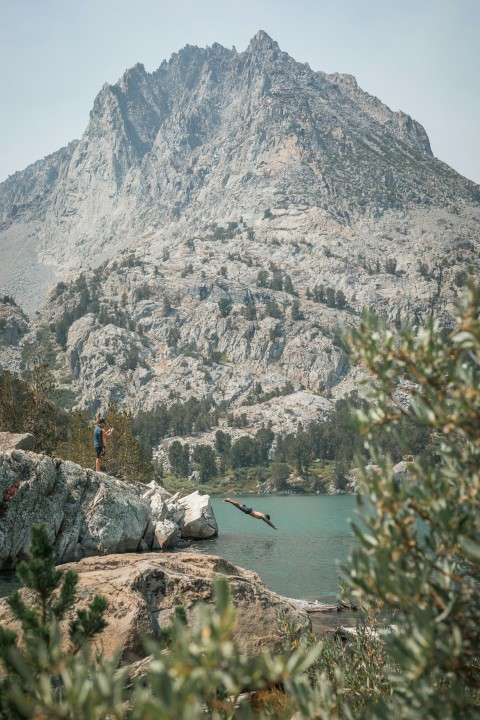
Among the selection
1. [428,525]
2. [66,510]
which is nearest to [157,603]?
[428,525]

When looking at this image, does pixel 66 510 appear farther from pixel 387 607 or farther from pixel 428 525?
pixel 428 525

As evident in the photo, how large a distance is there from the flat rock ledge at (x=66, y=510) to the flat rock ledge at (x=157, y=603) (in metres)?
→ 14.3

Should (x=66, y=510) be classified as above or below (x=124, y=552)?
above

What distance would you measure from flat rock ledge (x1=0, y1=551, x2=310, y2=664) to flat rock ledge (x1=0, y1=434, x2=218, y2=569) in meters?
14.3

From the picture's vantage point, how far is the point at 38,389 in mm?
66875

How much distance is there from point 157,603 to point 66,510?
69.8 feet

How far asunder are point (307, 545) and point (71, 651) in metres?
55.7

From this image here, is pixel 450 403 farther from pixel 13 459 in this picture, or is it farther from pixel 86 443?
pixel 86 443

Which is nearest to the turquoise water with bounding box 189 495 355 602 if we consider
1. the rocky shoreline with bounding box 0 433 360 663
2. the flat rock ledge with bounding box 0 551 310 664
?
the rocky shoreline with bounding box 0 433 360 663

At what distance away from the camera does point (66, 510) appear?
3347 cm

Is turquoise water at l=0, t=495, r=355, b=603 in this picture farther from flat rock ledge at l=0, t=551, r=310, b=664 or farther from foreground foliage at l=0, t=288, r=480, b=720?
foreground foliage at l=0, t=288, r=480, b=720

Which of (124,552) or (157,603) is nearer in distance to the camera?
(157,603)

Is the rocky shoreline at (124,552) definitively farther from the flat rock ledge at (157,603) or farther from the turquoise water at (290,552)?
the turquoise water at (290,552)

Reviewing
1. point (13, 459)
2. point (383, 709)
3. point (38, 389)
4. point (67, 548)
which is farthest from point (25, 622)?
point (38, 389)
